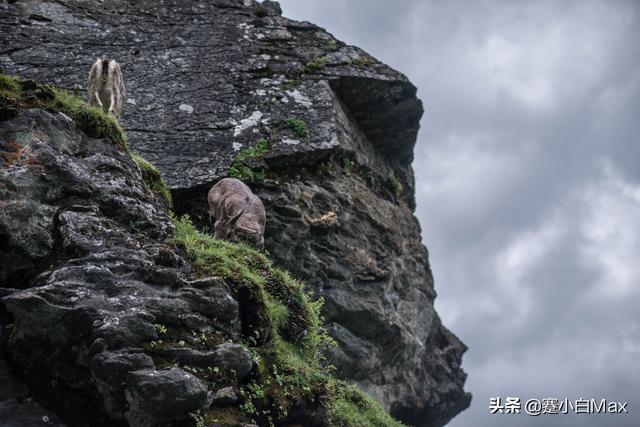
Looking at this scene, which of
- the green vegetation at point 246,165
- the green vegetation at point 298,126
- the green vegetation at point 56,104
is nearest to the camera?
the green vegetation at point 56,104

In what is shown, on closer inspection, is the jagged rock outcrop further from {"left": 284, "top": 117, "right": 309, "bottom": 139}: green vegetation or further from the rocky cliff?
{"left": 284, "top": 117, "right": 309, "bottom": 139}: green vegetation

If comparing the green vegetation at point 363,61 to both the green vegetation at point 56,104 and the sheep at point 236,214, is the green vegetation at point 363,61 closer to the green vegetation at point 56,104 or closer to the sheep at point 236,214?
the sheep at point 236,214

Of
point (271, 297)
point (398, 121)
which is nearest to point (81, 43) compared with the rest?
point (398, 121)

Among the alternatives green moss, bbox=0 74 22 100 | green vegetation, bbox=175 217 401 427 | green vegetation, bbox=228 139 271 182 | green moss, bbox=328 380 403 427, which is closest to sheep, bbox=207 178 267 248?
green vegetation, bbox=175 217 401 427

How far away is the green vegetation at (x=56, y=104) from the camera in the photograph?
980 centimetres

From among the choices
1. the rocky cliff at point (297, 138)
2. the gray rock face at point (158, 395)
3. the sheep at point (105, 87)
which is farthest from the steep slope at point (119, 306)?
the rocky cliff at point (297, 138)

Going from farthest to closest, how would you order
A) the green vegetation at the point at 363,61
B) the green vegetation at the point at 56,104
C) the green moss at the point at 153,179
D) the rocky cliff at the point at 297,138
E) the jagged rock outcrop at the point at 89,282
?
the green vegetation at the point at 363,61 < the rocky cliff at the point at 297,138 < the green moss at the point at 153,179 < the green vegetation at the point at 56,104 < the jagged rock outcrop at the point at 89,282

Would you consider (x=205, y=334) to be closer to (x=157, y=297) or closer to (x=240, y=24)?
(x=157, y=297)

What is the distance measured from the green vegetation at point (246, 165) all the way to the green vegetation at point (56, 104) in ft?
18.4

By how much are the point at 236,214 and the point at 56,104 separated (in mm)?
3387

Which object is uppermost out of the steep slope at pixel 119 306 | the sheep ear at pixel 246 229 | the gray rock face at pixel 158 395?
the sheep ear at pixel 246 229

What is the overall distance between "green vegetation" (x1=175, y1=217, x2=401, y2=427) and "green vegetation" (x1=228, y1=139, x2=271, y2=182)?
4.86 meters

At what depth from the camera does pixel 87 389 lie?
779 cm

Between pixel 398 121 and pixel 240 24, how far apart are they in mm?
4778
